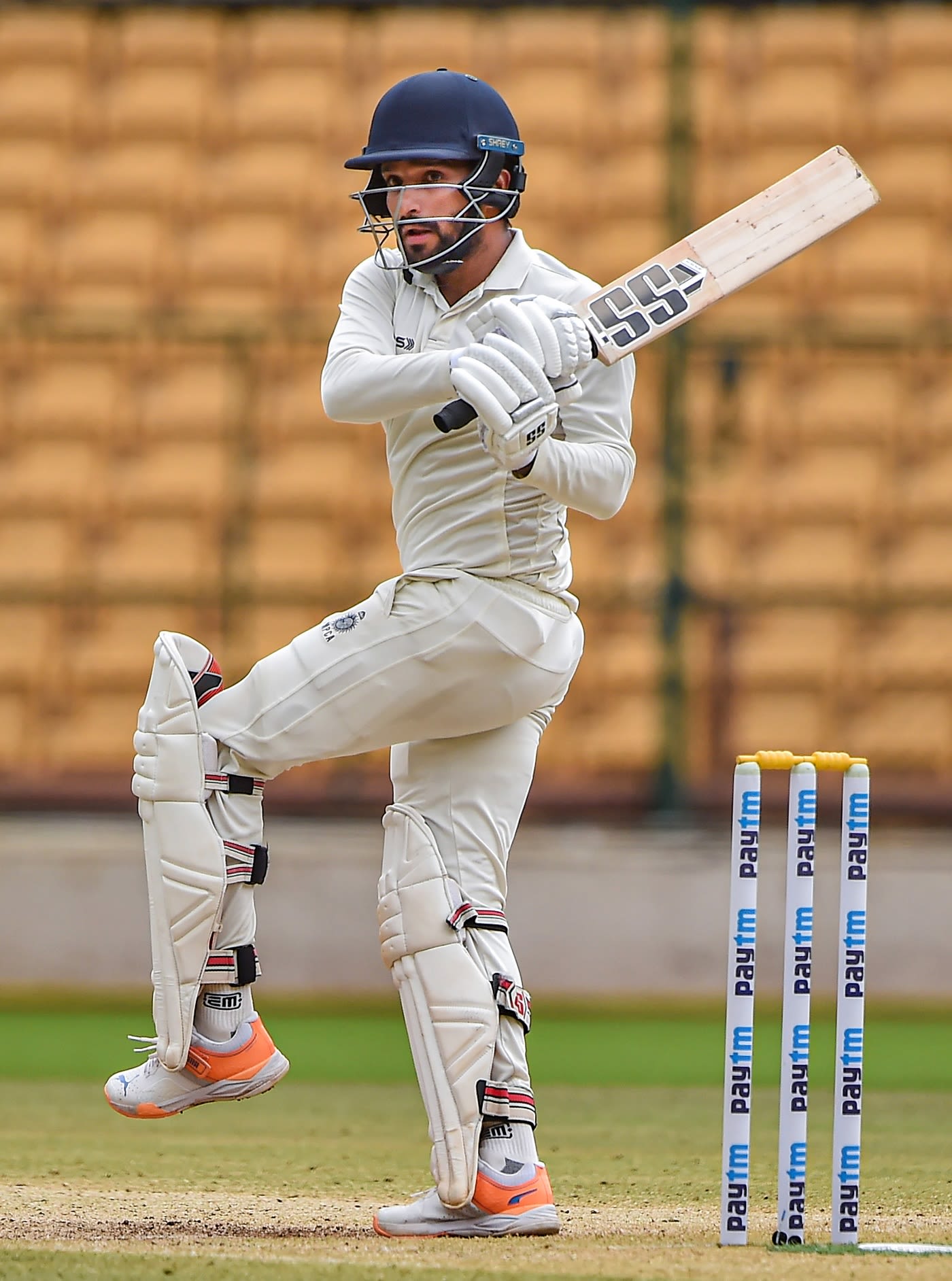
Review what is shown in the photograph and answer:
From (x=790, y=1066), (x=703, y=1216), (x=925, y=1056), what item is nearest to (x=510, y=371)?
(x=790, y=1066)

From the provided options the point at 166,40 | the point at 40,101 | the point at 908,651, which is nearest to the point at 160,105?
the point at 166,40

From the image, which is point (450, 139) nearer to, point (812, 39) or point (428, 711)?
point (428, 711)

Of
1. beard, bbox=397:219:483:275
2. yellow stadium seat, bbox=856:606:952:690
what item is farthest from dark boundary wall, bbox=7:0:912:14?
beard, bbox=397:219:483:275

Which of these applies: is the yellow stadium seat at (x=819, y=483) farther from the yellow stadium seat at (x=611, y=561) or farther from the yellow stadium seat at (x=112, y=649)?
the yellow stadium seat at (x=112, y=649)

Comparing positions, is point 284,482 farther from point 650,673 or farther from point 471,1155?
point 471,1155

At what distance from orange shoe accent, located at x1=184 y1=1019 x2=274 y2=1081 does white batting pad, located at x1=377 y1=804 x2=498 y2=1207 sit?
0.66 ft

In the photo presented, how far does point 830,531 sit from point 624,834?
153cm

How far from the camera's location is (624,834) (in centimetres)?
654

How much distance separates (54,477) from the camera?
25.1 feet

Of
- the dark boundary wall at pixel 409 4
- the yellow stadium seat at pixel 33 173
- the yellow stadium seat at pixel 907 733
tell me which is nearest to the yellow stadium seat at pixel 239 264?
the yellow stadium seat at pixel 33 173

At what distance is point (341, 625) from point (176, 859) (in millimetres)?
374

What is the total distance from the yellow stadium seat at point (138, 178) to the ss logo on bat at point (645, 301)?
5.93 metres

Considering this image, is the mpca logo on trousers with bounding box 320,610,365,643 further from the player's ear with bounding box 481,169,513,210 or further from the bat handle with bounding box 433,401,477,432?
the player's ear with bounding box 481,169,513,210

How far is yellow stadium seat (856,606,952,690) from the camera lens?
6918 mm
